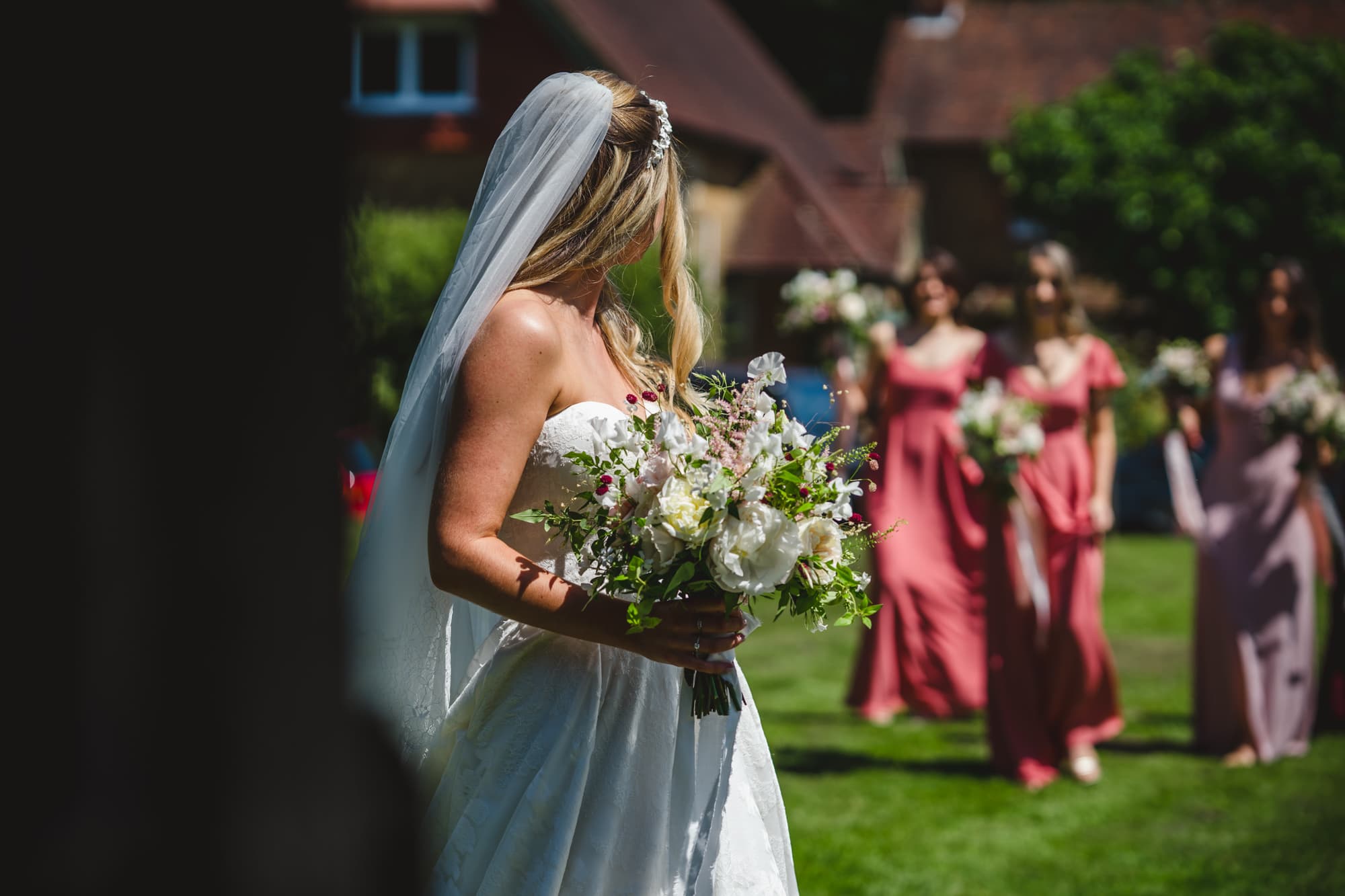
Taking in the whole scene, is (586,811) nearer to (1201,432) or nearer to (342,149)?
(342,149)

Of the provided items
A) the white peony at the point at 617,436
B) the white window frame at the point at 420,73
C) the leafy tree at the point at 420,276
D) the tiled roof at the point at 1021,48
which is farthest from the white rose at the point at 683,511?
the tiled roof at the point at 1021,48

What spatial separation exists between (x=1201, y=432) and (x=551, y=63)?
63.7 feet

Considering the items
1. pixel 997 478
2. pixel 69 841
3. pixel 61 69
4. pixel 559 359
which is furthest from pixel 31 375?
pixel 997 478

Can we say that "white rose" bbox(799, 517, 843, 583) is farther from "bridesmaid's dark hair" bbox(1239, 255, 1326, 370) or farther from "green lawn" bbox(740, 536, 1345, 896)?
"bridesmaid's dark hair" bbox(1239, 255, 1326, 370)

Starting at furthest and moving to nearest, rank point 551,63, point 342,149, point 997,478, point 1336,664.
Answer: point 551,63 < point 1336,664 < point 997,478 < point 342,149

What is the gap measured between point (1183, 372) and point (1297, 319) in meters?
0.72

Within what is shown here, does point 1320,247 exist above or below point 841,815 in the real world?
below

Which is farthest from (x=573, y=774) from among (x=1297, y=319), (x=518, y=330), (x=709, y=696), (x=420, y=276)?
(x=420, y=276)

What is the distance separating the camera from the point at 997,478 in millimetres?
7629

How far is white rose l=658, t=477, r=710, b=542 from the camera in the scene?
2.69 meters

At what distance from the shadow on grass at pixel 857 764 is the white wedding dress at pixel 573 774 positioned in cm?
460

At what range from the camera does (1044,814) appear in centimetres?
691

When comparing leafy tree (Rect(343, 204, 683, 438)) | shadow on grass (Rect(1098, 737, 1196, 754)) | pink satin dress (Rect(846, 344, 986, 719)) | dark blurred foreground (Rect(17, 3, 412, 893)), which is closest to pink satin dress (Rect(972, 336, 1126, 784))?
shadow on grass (Rect(1098, 737, 1196, 754))

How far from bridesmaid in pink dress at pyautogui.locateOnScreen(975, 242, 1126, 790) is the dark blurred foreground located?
22.6ft
